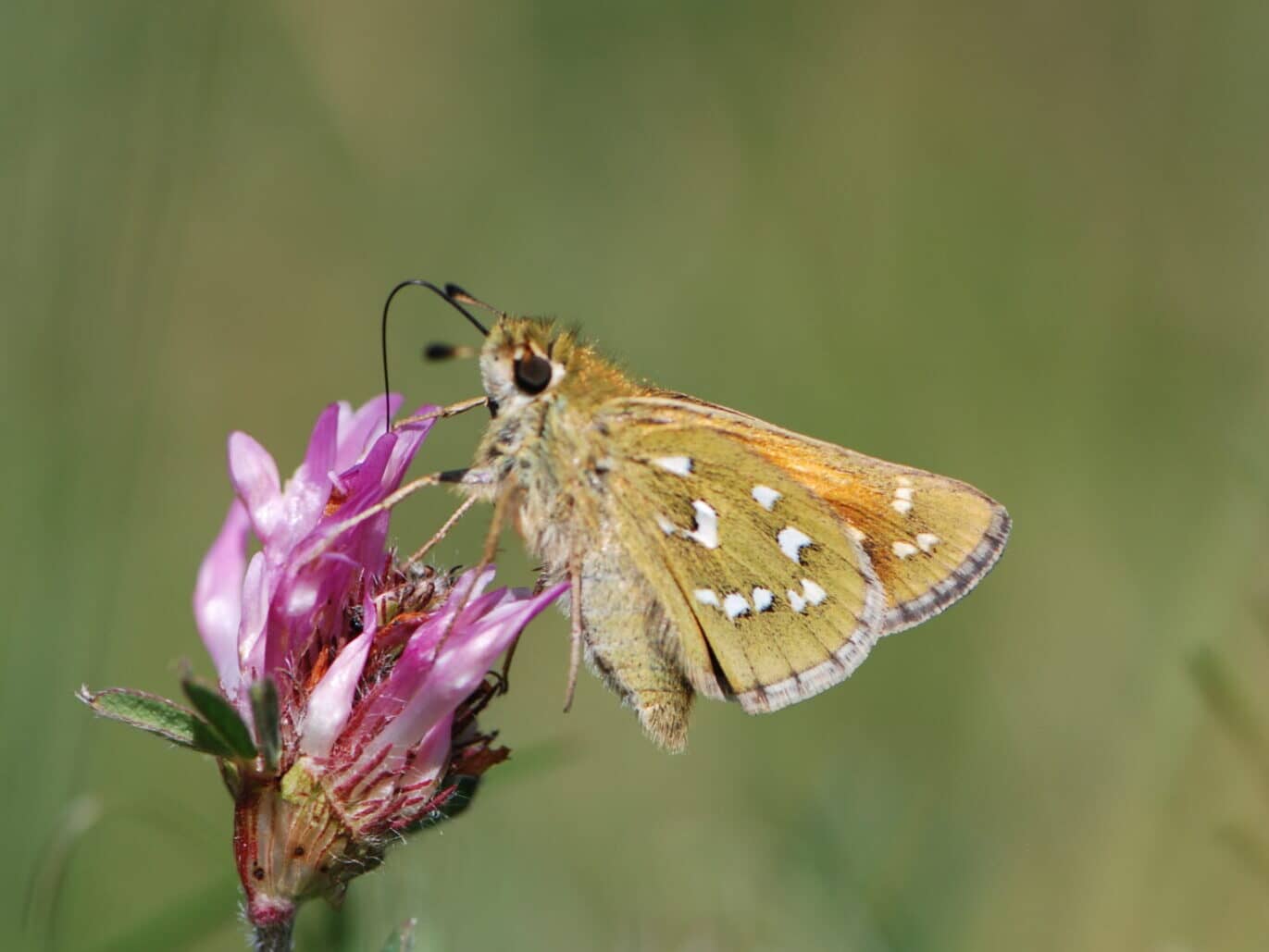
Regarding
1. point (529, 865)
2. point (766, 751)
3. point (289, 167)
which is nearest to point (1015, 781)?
point (766, 751)

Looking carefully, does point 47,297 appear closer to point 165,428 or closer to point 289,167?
point 165,428

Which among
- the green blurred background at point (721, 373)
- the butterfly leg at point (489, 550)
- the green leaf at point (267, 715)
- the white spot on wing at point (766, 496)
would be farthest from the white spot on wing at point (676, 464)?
the green leaf at point (267, 715)

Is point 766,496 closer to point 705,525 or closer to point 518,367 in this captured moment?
point 705,525

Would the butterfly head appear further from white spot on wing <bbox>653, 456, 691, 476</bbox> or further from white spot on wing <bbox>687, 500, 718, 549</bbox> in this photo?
white spot on wing <bbox>687, 500, 718, 549</bbox>

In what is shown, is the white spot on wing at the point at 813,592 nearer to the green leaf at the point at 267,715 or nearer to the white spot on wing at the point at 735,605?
the white spot on wing at the point at 735,605

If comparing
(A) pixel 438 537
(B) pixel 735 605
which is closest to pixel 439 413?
(A) pixel 438 537

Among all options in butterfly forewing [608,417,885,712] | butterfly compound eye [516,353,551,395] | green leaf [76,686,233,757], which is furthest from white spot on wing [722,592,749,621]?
green leaf [76,686,233,757]
